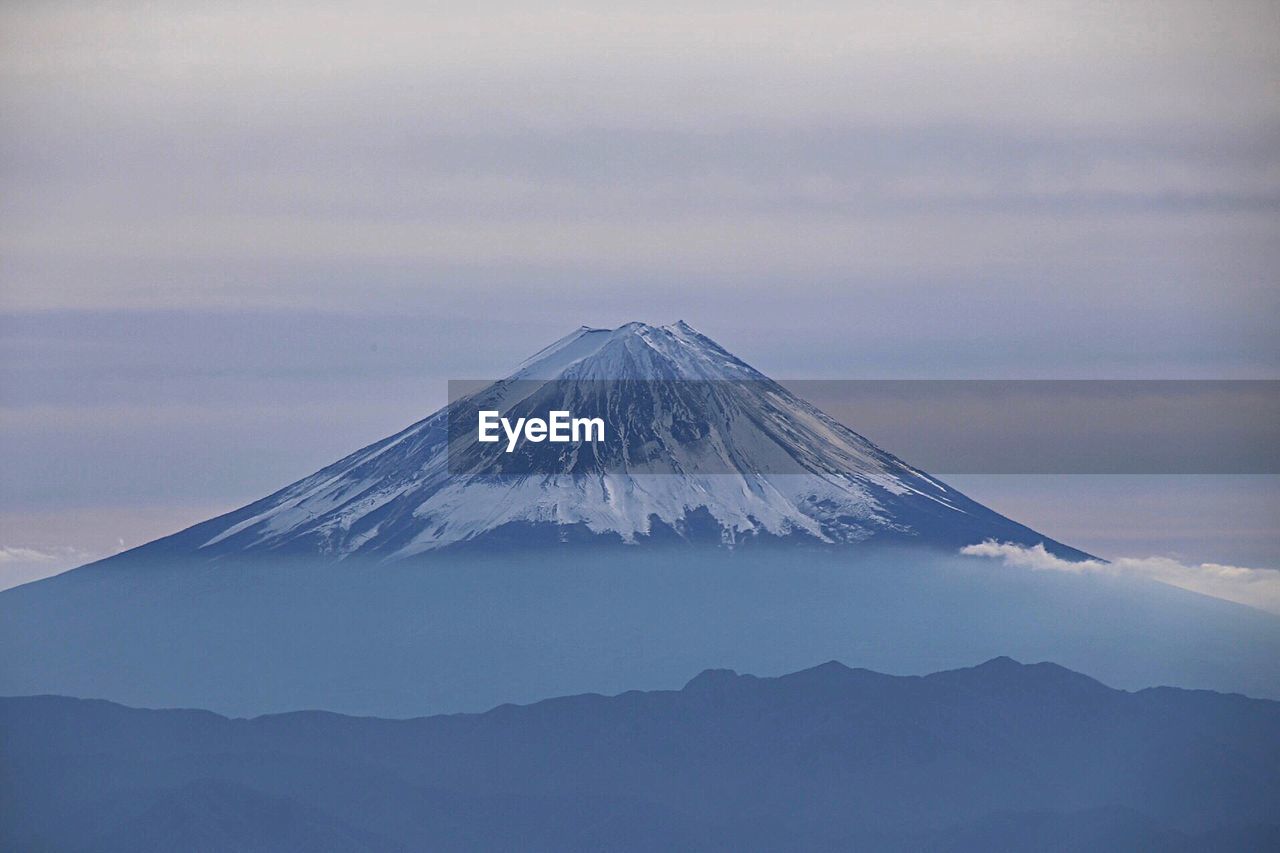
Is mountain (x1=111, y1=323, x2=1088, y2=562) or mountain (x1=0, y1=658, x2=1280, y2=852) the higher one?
mountain (x1=111, y1=323, x2=1088, y2=562)

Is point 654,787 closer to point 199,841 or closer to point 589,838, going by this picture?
point 589,838

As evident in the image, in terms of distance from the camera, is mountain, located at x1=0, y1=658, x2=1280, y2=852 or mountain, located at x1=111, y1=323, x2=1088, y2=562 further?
mountain, located at x1=111, y1=323, x2=1088, y2=562

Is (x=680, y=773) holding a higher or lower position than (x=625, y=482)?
lower

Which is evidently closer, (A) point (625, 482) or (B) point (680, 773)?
(B) point (680, 773)

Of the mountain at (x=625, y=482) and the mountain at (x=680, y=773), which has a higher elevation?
the mountain at (x=625, y=482)

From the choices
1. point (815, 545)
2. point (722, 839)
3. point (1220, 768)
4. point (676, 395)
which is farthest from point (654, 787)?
point (1220, 768)
